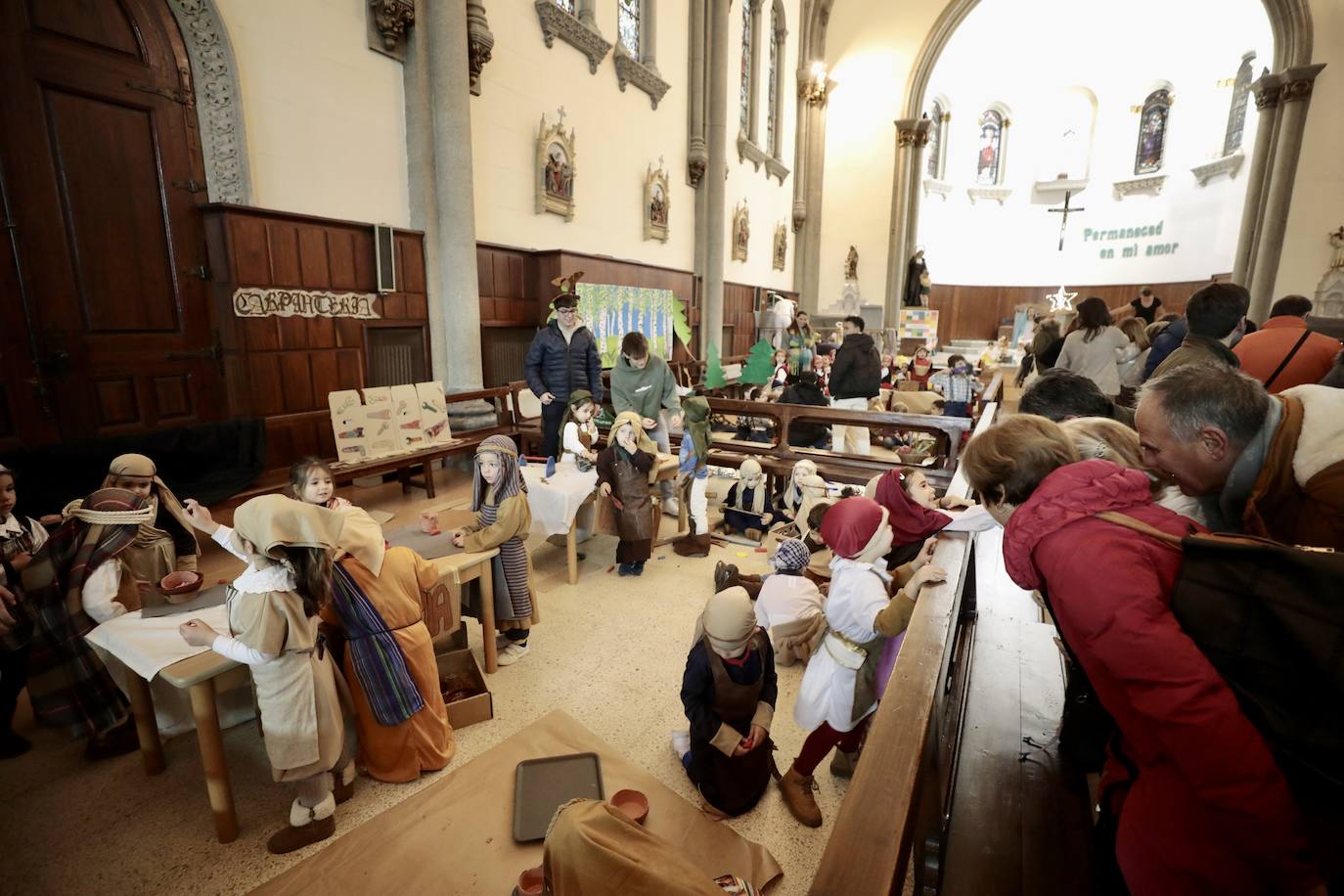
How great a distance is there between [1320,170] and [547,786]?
17.3 metres

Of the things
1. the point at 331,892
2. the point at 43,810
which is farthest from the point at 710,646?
the point at 43,810

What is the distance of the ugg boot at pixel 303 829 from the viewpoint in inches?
89.4

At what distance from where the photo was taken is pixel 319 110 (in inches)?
218

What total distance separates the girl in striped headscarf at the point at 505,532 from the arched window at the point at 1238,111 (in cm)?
2276

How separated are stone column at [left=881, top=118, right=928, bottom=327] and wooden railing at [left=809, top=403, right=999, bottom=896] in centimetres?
1701

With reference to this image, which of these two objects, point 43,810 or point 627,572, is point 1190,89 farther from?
point 43,810

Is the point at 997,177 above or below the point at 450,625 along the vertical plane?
above

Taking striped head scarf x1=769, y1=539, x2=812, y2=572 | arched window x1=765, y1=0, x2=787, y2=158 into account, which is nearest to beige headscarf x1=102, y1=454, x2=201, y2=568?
striped head scarf x1=769, y1=539, x2=812, y2=572

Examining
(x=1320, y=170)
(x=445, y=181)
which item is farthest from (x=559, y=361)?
(x=1320, y=170)

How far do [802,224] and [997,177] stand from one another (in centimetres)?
971

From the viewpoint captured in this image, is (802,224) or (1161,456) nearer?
(1161,456)

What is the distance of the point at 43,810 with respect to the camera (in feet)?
8.02

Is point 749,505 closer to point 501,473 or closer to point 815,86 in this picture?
point 501,473

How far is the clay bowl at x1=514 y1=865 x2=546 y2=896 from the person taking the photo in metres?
1.41
